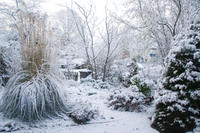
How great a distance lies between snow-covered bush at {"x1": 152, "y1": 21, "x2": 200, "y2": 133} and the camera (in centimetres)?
182

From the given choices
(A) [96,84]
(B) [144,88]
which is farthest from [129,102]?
(A) [96,84]

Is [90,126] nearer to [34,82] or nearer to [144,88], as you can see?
[34,82]

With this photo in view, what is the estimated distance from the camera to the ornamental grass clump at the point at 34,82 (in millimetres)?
2047

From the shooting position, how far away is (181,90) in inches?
74.9

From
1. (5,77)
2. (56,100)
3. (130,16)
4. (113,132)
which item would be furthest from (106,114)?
(130,16)

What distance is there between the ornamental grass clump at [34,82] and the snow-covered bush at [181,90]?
150 cm

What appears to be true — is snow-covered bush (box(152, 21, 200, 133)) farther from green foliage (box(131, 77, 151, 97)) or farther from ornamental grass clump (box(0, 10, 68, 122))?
ornamental grass clump (box(0, 10, 68, 122))

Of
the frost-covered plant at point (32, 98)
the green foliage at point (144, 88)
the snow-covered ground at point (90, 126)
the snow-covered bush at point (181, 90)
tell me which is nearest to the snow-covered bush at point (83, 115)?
the snow-covered ground at point (90, 126)

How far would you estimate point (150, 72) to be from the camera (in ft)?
19.1

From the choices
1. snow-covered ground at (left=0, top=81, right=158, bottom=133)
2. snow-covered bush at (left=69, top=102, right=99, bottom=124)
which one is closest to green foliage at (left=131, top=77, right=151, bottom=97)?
snow-covered ground at (left=0, top=81, right=158, bottom=133)

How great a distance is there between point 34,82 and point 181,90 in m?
2.04

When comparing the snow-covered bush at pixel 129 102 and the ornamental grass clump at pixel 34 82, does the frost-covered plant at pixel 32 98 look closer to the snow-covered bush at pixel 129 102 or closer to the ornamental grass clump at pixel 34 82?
the ornamental grass clump at pixel 34 82

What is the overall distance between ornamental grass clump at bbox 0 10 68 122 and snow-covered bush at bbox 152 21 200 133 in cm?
150

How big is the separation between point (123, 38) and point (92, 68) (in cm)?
167
